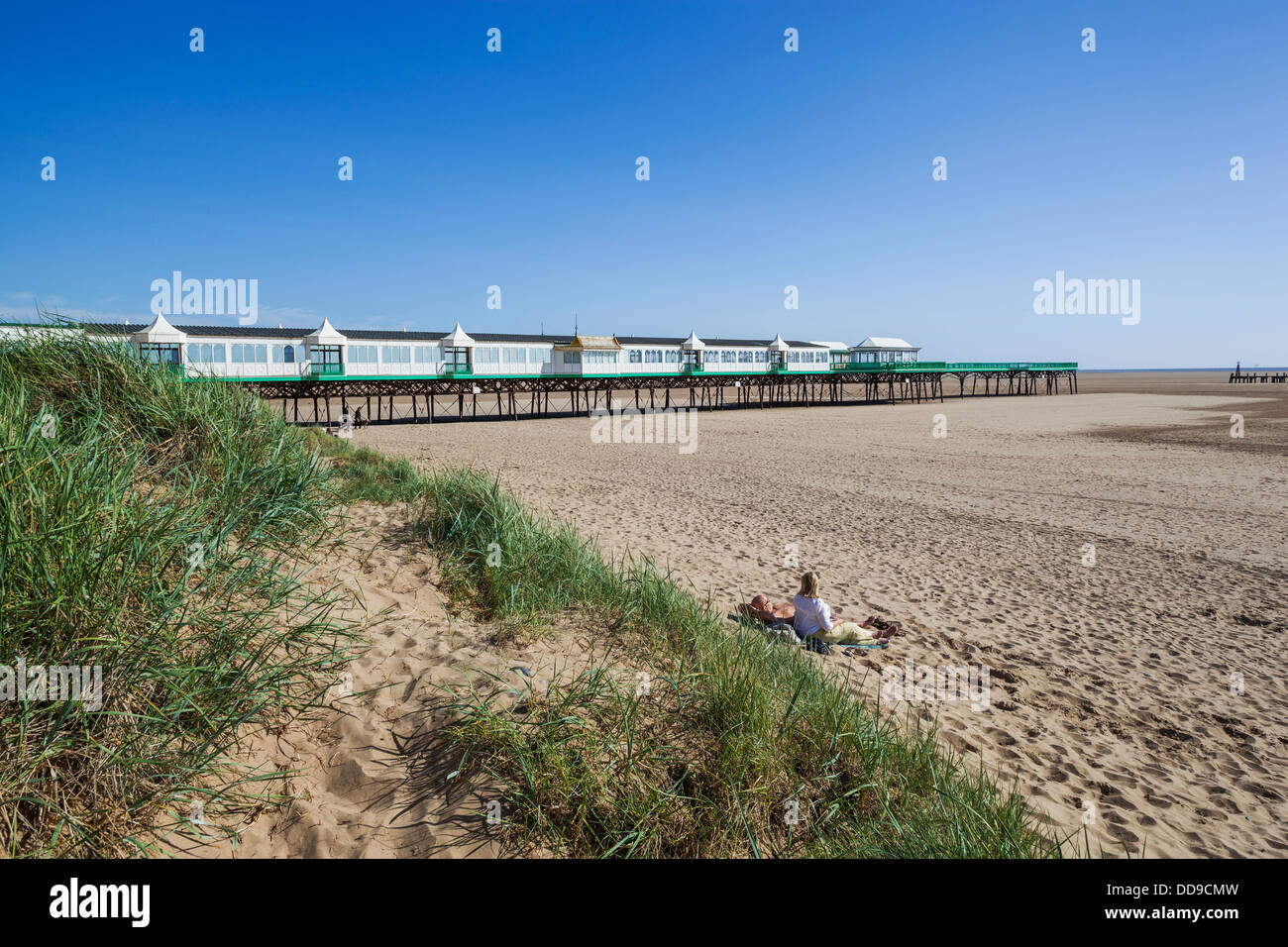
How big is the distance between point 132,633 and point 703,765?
2793mm

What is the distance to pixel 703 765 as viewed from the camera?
10.7 ft

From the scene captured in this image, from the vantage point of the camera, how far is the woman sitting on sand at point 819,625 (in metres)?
6.36

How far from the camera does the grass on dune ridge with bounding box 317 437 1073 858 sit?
292 cm

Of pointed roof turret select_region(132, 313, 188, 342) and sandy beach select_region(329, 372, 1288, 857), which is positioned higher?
pointed roof turret select_region(132, 313, 188, 342)

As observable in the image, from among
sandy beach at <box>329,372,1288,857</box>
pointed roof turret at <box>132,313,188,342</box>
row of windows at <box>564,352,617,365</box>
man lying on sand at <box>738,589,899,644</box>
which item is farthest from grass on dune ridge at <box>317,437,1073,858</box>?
row of windows at <box>564,352,617,365</box>

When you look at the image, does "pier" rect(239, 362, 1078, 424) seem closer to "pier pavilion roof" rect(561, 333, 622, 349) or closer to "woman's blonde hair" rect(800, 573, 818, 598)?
"pier pavilion roof" rect(561, 333, 622, 349)

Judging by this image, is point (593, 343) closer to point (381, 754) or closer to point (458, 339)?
point (458, 339)

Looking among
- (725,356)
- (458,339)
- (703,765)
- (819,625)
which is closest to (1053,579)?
(819,625)

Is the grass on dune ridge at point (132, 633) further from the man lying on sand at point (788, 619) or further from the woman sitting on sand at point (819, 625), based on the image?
the woman sitting on sand at point (819, 625)

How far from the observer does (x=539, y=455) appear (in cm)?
2184

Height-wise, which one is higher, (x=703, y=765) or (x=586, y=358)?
(x=586, y=358)

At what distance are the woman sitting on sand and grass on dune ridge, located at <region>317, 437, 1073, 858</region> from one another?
1649 mm

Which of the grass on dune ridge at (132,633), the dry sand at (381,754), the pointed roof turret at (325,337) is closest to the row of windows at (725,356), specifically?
the pointed roof turret at (325,337)

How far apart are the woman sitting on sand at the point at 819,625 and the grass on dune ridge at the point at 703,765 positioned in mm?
1649
